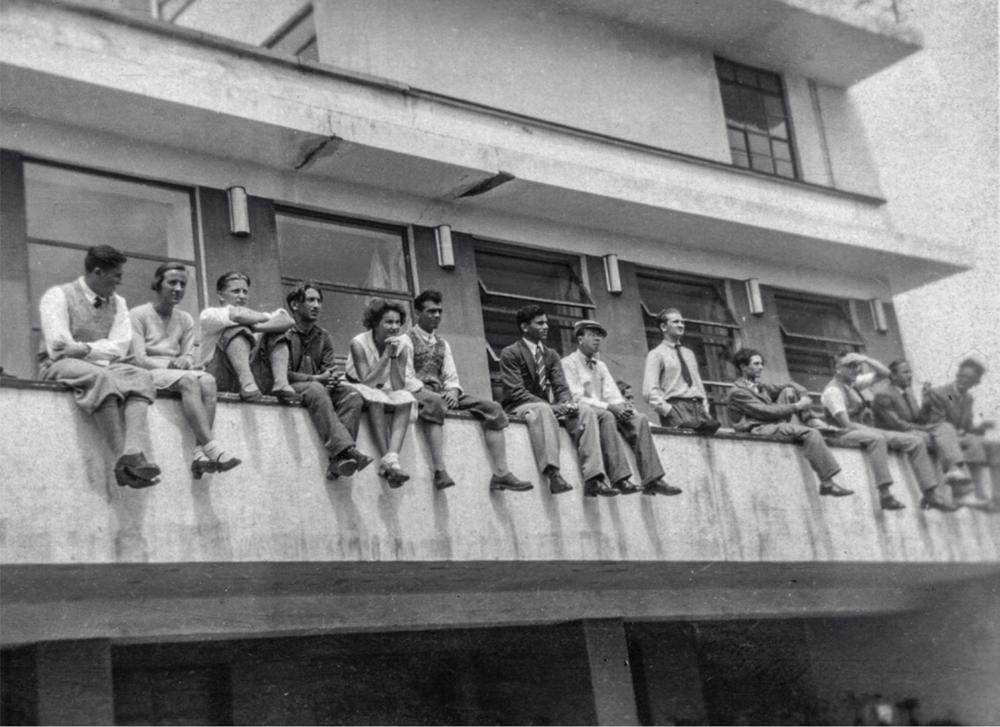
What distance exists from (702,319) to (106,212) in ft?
22.2

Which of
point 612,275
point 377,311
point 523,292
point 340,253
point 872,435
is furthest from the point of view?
point 612,275

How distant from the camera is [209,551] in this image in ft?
28.1

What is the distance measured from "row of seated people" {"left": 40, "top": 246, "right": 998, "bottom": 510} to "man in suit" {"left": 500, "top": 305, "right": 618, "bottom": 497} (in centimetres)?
1

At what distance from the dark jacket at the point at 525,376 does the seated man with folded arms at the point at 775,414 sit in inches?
91.6

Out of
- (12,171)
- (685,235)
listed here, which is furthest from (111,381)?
(685,235)

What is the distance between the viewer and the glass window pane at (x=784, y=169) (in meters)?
16.8

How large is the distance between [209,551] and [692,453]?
4556 millimetres

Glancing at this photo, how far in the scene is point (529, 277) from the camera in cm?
1383

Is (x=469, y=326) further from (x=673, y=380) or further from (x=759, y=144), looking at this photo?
(x=759, y=144)

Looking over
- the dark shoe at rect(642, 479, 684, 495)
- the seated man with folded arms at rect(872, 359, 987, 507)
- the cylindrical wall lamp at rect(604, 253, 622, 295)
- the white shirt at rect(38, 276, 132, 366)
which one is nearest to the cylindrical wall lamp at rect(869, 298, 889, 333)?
the seated man with folded arms at rect(872, 359, 987, 507)

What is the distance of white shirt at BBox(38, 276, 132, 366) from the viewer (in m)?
8.33

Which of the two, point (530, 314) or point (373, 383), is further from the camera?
point (530, 314)

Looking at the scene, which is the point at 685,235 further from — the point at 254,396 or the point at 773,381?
the point at 254,396

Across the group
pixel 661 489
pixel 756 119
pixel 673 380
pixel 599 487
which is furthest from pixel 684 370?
pixel 756 119
